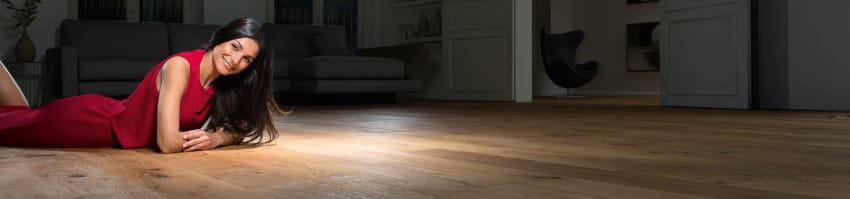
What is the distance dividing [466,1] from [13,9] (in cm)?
391

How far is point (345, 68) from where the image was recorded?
646 cm

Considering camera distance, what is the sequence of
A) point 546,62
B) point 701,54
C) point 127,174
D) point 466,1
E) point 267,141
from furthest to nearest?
point 546,62 < point 466,1 < point 701,54 < point 267,141 < point 127,174

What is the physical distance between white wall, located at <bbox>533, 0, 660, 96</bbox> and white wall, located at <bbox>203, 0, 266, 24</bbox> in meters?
3.43

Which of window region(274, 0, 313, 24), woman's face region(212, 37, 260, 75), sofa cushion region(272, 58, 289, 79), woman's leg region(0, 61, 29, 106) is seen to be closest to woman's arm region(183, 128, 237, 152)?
woman's face region(212, 37, 260, 75)

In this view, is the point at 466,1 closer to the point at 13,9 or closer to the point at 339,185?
the point at 13,9

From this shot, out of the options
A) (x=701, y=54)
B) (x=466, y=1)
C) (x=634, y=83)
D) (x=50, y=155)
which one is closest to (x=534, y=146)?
(x=50, y=155)

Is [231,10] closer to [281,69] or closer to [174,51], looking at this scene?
[174,51]

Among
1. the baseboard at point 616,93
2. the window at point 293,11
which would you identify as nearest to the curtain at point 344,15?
the window at point 293,11

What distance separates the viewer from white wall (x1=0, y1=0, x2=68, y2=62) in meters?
6.93

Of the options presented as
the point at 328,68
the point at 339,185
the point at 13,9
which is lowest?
the point at 339,185

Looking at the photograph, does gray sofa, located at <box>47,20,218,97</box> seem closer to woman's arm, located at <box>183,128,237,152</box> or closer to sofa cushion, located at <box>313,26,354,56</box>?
sofa cushion, located at <box>313,26,354,56</box>

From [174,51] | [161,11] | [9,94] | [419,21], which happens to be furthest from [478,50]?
[9,94]

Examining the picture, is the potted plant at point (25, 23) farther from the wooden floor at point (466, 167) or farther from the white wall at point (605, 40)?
the white wall at point (605, 40)

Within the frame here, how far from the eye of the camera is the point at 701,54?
5410 millimetres
